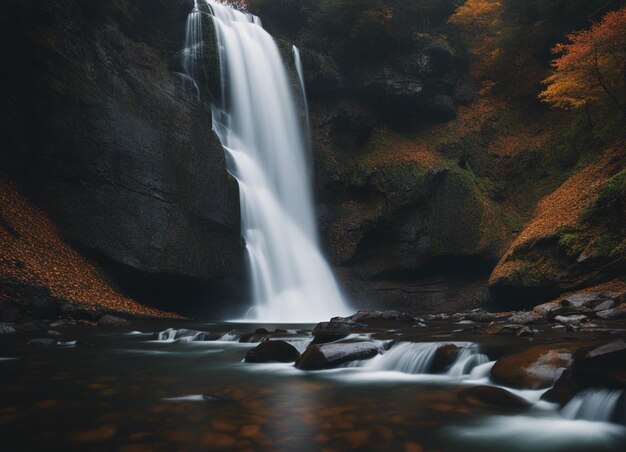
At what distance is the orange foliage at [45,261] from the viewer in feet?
38.0

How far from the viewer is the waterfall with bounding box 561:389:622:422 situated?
13.5 feet

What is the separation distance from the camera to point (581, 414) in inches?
167

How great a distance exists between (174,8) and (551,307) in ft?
58.9

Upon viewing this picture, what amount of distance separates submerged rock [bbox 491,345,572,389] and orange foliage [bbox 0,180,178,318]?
10.4 metres

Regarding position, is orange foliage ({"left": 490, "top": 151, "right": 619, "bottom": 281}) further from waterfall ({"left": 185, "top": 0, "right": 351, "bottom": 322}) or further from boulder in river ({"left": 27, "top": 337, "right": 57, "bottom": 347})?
boulder in river ({"left": 27, "top": 337, "right": 57, "bottom": 347})

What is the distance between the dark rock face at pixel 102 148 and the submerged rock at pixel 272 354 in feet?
26.4

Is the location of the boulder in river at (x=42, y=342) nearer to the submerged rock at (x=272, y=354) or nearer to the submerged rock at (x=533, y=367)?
the submerged rock at (x=272, y=354)

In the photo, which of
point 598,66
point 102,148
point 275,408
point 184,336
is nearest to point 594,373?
point 275,408

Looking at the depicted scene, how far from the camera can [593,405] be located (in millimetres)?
4234

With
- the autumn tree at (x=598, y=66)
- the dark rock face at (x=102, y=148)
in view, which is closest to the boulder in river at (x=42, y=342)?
the dark rock face at (x=102, y=148)

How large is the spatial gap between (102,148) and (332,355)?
36.4 feet

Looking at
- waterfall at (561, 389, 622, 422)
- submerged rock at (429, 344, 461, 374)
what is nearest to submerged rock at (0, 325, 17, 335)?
submerged rock at (429, 344, 461, 374)

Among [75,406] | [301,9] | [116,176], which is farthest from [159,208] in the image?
[301,9]

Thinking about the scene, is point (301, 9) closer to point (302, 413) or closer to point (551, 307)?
point (551, 307)
